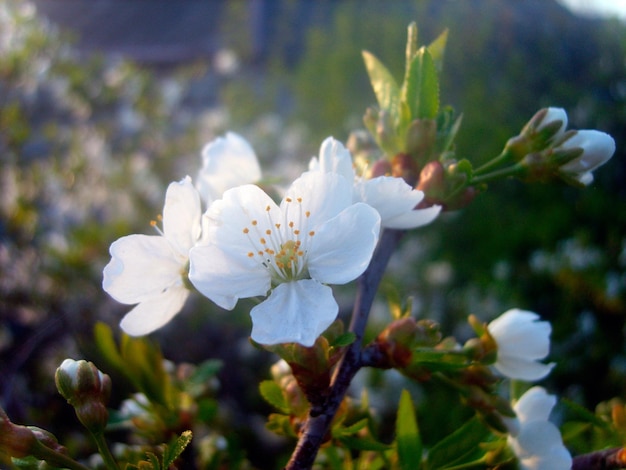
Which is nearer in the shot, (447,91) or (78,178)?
(78,178)

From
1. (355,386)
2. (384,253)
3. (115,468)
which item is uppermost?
(384,253)

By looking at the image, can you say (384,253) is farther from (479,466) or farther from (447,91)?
(447,91)

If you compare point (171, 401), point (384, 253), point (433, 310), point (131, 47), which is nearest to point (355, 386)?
point (433, 310)

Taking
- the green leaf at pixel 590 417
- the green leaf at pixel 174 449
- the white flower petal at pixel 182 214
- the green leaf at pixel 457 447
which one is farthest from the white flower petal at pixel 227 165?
the green leaf at pixel 590 417

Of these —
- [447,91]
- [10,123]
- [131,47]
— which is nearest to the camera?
[10,123]

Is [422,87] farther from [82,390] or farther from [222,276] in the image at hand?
[82,390]

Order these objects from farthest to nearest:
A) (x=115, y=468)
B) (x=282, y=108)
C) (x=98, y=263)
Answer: (x=282, y=108) < (x=98, y=263) < (x=115, y=468)

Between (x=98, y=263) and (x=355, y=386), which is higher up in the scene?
(x=98, y=263)

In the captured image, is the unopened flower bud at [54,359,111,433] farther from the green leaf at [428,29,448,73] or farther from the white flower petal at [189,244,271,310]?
the green leaf at [428,29,448,73]
